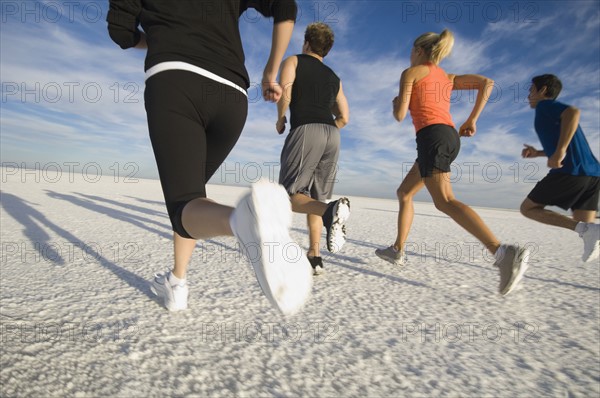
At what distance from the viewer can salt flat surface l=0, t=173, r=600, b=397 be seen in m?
0.97

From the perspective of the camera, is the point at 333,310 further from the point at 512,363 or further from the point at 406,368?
the point at 512,363

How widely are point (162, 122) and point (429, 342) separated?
140 centimetres

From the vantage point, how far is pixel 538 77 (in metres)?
2.76

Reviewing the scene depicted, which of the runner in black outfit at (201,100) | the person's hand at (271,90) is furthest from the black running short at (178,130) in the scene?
the person's hand at (271,90)

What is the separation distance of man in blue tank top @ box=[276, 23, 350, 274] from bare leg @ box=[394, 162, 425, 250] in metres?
0.69

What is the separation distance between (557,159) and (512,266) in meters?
1.42

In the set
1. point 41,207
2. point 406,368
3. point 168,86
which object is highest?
point 168,86

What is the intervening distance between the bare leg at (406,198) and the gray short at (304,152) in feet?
2.38

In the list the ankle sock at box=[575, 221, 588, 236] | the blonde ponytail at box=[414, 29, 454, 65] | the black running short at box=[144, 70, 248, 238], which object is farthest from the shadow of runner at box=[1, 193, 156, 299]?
the ankle sock at box=[575, 221, 588, 236]

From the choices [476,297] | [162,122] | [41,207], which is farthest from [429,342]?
[41,207]

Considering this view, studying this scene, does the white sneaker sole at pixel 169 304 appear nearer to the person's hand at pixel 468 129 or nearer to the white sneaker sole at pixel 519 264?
the white sneaker sole at pixel 519 264

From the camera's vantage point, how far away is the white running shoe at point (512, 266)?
173 cm

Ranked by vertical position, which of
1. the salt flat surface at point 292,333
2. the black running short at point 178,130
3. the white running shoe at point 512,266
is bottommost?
the salt flat surface at point 292,333

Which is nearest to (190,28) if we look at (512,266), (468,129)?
(512,266)
